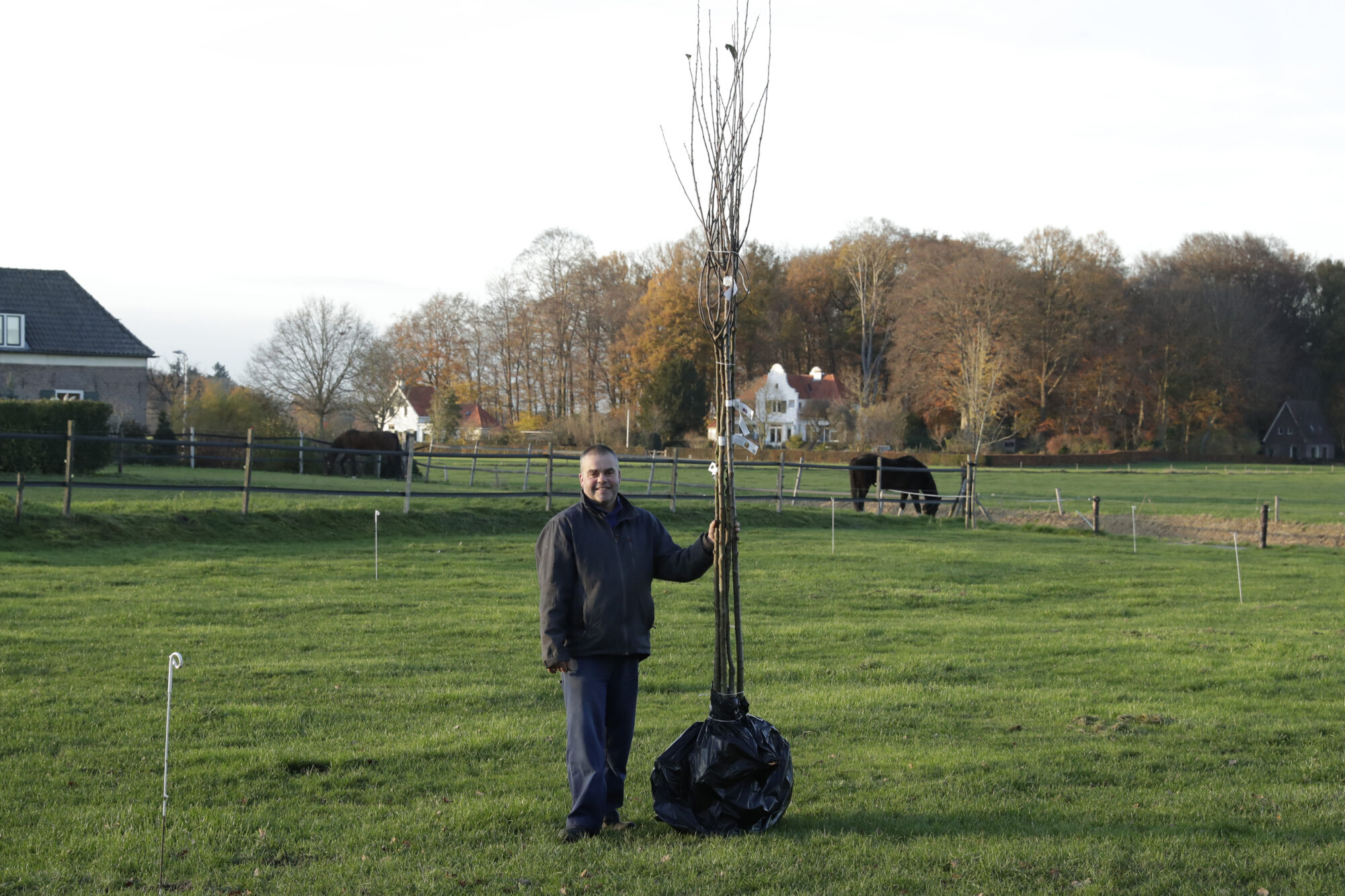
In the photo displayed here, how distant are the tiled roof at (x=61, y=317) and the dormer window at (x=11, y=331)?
0.68ft

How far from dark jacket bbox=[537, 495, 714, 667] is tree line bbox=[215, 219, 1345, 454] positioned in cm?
5100

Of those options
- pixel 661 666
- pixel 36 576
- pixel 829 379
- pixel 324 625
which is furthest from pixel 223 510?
pixel 829 379

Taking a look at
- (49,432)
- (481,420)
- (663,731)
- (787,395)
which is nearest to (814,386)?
(787,395)

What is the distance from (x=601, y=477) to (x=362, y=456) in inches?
1153

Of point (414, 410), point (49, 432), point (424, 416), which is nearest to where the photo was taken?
point (49, 432)

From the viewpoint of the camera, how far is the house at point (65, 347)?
3591 centimetres

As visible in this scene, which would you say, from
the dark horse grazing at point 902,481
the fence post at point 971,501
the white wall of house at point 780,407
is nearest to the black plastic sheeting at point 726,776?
the fence post at point 971,501

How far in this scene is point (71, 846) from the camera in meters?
4.58

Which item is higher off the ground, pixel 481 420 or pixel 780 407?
pixel 780 407

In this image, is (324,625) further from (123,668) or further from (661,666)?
(661,666)

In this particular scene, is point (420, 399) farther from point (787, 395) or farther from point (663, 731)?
point (663, 731)

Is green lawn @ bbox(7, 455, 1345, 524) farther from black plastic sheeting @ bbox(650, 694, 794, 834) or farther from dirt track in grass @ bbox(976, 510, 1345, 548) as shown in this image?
black plastic sheeting @ bbox(650, 694, 794, 834)

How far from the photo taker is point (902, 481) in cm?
2677

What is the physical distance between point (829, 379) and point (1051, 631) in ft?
220
